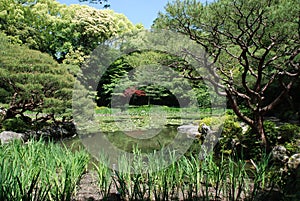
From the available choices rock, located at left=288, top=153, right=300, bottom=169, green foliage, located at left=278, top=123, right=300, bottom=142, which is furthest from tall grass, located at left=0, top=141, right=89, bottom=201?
green foliage, located at left=278, top=123, right=300, bottom=142

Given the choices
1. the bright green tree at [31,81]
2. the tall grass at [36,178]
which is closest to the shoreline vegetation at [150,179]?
the tall grass at [36,178]

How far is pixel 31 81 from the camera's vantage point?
19.1ft

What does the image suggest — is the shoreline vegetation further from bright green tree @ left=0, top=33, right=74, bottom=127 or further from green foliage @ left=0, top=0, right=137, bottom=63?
green foliage @ left=0, top=0, right=137, bottom=63

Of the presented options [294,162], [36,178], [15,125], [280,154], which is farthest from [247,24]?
[15,125]

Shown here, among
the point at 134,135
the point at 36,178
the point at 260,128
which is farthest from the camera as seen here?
the point at 134,135

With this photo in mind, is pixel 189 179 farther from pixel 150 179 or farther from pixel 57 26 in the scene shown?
pixel 57 26

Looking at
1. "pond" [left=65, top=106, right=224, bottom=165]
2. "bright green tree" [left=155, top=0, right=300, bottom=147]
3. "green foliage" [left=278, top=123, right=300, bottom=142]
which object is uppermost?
"bright green tree" [left=155, top=0, right=300, bottom=147]

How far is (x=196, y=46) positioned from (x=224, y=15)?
1.56 meters

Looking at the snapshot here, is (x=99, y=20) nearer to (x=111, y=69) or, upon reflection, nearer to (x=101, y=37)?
(x=101, y=37)

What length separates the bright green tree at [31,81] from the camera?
19.0 ft

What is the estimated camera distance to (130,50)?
11328 mm

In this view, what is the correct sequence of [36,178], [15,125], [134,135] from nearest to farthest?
[36,178]
[15,125]
[134,135]

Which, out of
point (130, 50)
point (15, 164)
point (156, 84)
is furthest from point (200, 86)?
point (15, 164)

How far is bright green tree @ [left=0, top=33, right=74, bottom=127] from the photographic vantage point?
227 inches
